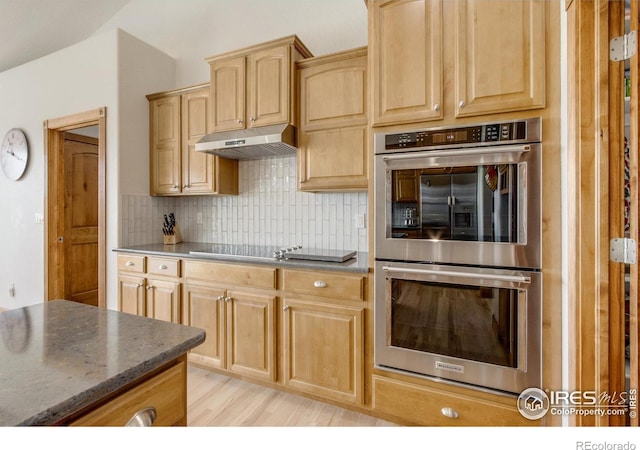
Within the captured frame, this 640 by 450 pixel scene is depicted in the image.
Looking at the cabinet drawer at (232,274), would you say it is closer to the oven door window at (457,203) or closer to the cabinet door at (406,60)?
the oven door window at (457,203)

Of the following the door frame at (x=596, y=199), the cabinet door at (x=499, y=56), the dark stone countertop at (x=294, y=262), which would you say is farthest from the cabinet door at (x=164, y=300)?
the door frame at (x=596, y=199)

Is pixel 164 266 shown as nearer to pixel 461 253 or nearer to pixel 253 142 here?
pixel 253 142

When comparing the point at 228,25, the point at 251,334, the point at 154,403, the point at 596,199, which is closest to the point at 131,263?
the point at 251,334

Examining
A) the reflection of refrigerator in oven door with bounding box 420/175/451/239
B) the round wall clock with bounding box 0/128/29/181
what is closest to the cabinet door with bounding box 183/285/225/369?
the reflection of refrigerator in oven door with bounding box 420/175/451/239

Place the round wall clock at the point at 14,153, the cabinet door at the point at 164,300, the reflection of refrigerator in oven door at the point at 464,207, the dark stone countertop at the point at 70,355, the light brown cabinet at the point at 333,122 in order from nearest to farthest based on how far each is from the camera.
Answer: the dark stone countertop at the point at 70,355 → the reflection of refrigerator in oven door at the point at 464,207 → the light brown cabinet at the point at 333,122 → the cabinet door at the point at 164,300 → the round wall clock at the point at 14,153

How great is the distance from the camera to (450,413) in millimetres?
1580

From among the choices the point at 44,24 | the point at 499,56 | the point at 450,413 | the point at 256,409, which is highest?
the point at 44,24

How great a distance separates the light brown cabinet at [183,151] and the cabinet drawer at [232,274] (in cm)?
74

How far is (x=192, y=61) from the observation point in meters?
3.21

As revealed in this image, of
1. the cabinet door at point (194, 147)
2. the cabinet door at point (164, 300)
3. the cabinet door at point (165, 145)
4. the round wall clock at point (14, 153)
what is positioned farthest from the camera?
the round wall clock at point (14, 153)

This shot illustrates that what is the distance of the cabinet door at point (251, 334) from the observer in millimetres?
2049

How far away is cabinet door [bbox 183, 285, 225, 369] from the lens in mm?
2217

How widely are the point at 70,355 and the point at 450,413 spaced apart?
5.53 feet

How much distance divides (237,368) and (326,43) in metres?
2.71
